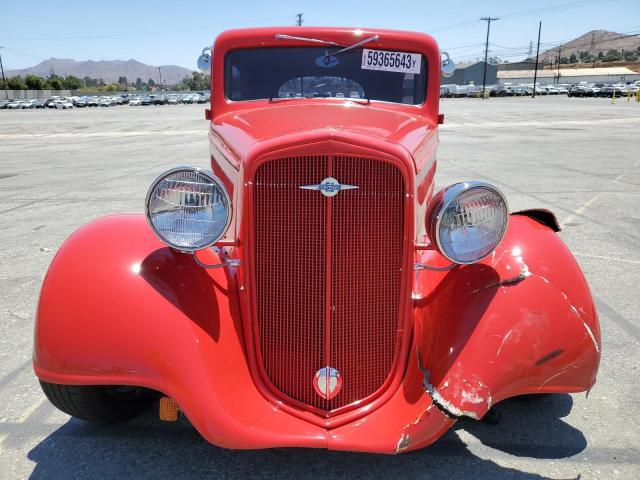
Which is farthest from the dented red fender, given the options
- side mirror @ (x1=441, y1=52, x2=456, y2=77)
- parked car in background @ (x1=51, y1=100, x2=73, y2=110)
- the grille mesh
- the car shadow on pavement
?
parked car in background @ (x1=51, y1=100, x2=73, y2=110)

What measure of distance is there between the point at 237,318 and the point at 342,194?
78 cm

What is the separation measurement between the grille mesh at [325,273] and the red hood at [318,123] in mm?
235

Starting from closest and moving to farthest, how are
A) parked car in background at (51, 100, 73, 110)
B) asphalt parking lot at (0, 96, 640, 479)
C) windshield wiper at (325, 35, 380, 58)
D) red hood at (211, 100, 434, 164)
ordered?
red hood at (211, 100, 434, 164), asphalt parking lot at (0, 96, 640, 479), windshield wiper at (325, 35, 380, 58), parked car in background at (51, 100, 73, 110)

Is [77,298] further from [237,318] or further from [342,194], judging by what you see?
[342,194]

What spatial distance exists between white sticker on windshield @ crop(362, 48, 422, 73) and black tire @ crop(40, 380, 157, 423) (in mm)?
2453

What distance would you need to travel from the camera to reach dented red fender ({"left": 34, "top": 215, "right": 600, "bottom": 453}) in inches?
86.4

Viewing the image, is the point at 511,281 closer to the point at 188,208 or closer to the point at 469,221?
the point at 469,221

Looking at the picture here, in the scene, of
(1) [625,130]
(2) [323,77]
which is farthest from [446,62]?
(1) [625,130]

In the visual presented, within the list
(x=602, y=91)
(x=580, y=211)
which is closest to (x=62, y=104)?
(x=602, y=91)

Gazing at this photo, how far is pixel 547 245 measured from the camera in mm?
2750

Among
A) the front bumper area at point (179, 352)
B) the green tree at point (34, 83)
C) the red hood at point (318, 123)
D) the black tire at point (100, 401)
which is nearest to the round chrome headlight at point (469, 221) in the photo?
the red hood at point (318, 123)

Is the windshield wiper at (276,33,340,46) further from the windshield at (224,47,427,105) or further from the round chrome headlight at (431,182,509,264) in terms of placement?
the round chrome headlight at (431,182,509,264)

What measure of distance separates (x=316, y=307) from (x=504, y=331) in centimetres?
82

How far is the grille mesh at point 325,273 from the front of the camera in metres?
2.17
